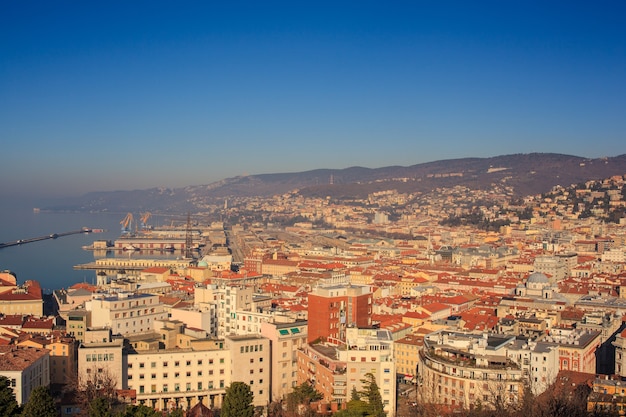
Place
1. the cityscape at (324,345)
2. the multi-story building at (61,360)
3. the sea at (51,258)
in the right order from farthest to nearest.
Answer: the sea at (51,258), the multi-story building at (61,360), the cityscape at (324,345)

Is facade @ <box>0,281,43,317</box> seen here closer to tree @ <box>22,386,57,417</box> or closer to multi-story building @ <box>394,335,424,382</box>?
multi-story building @ <box>394,335,424,382</box>

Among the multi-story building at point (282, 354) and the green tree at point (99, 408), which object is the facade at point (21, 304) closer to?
the multi-story building at point (282, 354)

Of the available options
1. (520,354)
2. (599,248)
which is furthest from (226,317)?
(599,248)

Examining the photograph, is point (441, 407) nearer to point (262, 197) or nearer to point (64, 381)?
point (64, 381)

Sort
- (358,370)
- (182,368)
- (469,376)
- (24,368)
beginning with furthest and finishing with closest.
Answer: (182,368)
(469,376)
(358,370)
(24,368)

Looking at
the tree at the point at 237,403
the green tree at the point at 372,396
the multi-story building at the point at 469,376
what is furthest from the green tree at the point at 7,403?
the multi-story building at the point at 469,376

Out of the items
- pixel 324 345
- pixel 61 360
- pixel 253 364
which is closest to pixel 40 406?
pixel 61 360

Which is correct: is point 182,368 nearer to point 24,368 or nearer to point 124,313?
point 24,368
